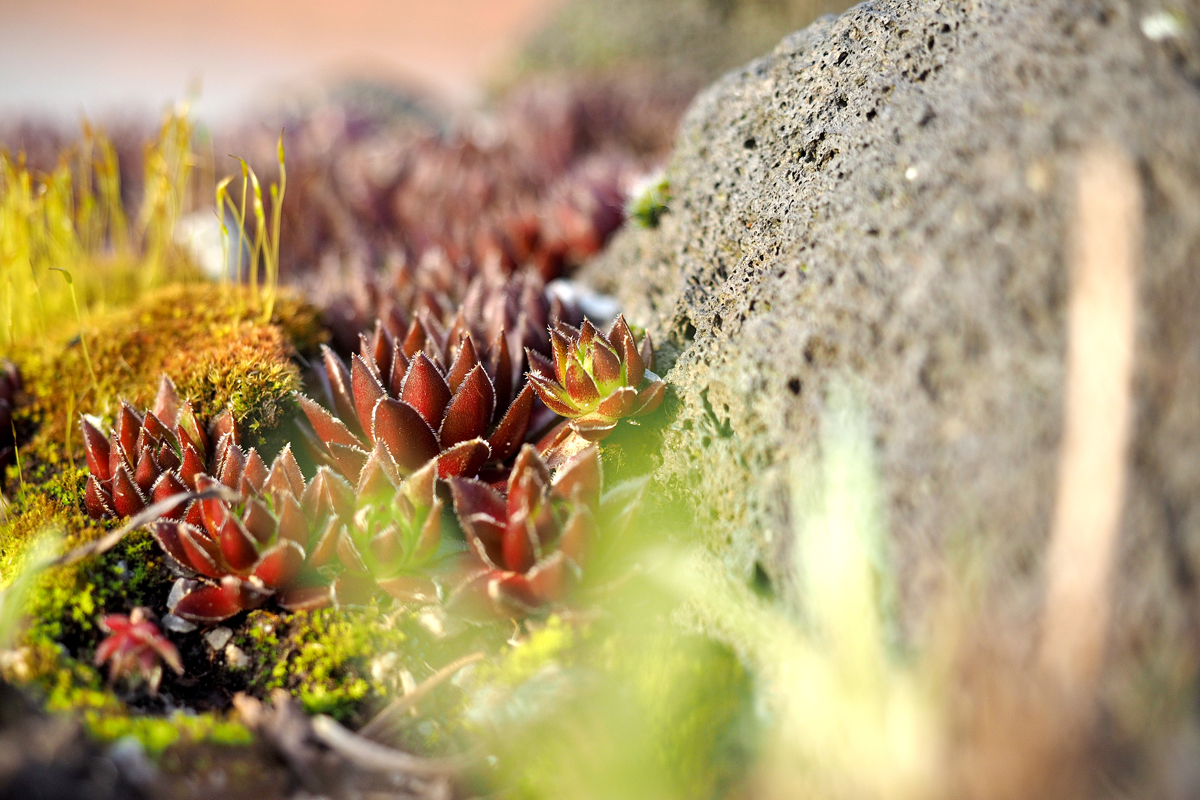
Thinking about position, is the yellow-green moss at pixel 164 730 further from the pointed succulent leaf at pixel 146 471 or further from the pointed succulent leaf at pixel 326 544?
the pointed succulent leaf at pixel 146 471

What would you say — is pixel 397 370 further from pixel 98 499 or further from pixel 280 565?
pixel 98 499

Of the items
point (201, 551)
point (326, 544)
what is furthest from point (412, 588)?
point (201, 551)

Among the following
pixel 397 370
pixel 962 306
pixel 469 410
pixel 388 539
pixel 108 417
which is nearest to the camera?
pixel 962 306

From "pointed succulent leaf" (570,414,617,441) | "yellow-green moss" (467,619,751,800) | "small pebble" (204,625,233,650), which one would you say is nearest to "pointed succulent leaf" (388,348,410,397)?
"pointed succulent leaf" (570,414,617,441)

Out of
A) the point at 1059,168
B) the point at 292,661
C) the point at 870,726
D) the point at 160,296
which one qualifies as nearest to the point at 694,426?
the point at 870,726

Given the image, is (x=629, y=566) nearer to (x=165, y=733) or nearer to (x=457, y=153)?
(x=165, y=733)
